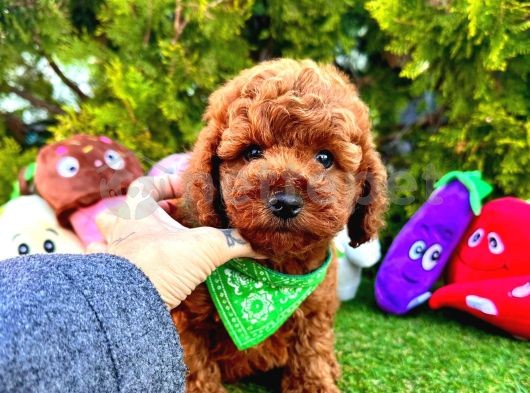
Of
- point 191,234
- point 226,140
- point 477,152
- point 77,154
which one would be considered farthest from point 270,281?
point 477,152

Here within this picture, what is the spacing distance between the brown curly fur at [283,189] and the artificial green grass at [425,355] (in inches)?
8.6

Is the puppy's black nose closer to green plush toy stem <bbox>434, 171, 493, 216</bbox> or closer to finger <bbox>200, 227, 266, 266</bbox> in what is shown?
finger <bbox>200, 227, 266, 266</bbox>

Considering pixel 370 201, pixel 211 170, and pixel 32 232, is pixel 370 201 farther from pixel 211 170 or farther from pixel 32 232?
pixel 32 232

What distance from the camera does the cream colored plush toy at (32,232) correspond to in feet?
8.61

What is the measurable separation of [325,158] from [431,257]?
148cm

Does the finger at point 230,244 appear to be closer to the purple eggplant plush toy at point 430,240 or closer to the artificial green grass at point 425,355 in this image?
the artificial green grass at point 425,355

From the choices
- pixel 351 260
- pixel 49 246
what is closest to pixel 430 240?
pixel 351 260

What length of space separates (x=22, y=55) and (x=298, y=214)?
261 centimetres

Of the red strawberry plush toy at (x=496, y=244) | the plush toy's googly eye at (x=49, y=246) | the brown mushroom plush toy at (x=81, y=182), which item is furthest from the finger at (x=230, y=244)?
the red strawberry plush toy at (x=496, y=244)

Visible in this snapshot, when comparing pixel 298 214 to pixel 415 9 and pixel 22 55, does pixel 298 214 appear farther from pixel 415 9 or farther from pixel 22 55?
pixel 22 55

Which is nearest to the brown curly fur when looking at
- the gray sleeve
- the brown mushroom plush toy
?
the gray sleeve

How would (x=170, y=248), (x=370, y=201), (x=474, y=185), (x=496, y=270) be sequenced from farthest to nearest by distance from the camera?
(x=474, y=185)
(x=496, y=270)
(x=370, y=201)
(x=170, y=248)

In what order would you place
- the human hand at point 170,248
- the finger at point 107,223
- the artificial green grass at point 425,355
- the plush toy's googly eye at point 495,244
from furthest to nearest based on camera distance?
the plush toy's googly eye at point 495,244, the artificial green grass at point 425,355, the finger at point 107,223, the human hand at point 170,248

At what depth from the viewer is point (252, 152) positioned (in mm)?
1896
